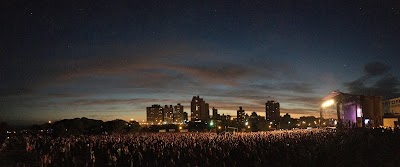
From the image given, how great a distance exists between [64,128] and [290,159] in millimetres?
36617

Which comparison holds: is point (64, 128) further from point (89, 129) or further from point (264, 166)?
point (264, 166)

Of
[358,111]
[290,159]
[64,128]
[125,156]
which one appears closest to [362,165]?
[290,159]

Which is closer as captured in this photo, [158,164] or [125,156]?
[158,164]

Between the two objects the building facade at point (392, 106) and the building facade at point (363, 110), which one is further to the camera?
the building facade at point (392, 106)

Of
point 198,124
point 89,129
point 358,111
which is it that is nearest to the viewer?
point 358,111

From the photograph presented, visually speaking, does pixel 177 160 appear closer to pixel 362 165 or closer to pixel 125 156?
pixel 125 156

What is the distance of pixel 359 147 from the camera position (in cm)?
1828

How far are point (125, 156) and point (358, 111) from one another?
34.5 metres

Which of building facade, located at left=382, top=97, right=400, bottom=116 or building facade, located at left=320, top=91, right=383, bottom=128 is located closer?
building facade, located at left=320, top=91, right=383, bottom=128

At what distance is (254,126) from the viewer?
58.0 m

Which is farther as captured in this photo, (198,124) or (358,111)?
(198,124)

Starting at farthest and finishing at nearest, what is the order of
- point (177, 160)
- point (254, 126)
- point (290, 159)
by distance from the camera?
point (254, 126) < point (177, 160) < point (290, 159)

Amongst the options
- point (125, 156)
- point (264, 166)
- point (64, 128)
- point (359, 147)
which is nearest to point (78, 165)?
point (125, 156)

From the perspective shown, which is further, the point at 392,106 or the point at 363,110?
the point at 392,106
